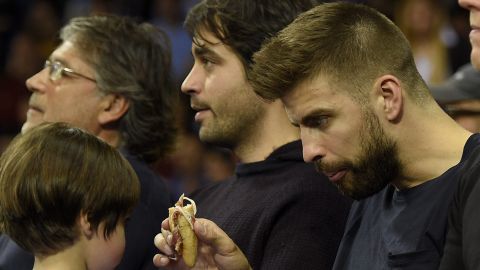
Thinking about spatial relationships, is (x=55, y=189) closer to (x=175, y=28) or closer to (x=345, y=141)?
(x=345, y=141)

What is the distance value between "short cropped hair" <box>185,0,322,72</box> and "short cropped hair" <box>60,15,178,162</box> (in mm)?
653

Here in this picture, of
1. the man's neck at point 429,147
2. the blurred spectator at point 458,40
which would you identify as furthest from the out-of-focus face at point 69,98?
the blurred spectator at point 458,40

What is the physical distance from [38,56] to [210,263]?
5492mm

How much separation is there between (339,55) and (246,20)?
718 mm

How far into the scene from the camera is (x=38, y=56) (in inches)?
316

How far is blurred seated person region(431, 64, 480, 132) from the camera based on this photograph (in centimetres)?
424

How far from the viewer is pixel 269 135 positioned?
327 centimetres

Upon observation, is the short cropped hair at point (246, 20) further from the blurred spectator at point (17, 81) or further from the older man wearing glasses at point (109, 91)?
the blurred spectator at point (17, 81)

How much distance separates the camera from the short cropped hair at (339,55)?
103 inches

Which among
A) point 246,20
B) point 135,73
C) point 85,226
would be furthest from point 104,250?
point 135,73

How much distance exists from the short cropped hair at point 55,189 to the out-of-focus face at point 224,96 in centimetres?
43

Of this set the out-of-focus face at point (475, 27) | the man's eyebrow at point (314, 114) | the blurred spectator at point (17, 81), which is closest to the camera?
the out-of-focus face at point (475, 27)

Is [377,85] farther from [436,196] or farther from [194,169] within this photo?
→ [194,169]

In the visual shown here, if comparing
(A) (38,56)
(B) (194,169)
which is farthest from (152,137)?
(A) (38,56)
